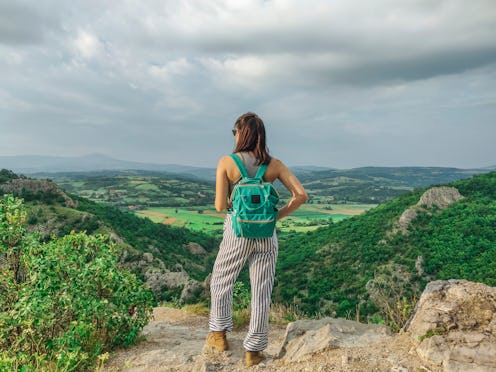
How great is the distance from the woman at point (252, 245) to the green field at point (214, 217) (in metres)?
79.8

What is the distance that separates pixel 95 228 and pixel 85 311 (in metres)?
51.8

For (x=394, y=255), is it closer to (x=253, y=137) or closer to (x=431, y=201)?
(x=431, y=201)

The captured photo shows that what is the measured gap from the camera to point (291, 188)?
4.20 metres

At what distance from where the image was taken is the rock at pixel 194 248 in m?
74.0

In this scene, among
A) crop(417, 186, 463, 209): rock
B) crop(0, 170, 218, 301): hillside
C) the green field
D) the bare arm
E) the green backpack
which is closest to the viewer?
the green backpack

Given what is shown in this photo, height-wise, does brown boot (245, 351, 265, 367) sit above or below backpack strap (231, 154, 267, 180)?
below

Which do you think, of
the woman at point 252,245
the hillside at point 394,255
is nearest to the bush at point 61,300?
the woman at point 252,245

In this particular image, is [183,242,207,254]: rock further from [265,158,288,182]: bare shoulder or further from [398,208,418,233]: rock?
[265,158,288,182]: bare shoulder

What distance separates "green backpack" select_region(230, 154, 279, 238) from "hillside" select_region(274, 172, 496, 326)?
117ft

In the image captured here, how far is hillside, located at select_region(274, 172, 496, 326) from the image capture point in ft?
143

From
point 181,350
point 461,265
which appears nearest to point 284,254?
point 461,265

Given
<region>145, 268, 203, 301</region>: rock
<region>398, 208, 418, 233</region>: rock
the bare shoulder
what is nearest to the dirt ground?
the bare shoulder

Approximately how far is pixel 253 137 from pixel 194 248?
7382cm

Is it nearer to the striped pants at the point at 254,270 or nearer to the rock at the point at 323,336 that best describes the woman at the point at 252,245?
the striped pants at the point at 254,270
